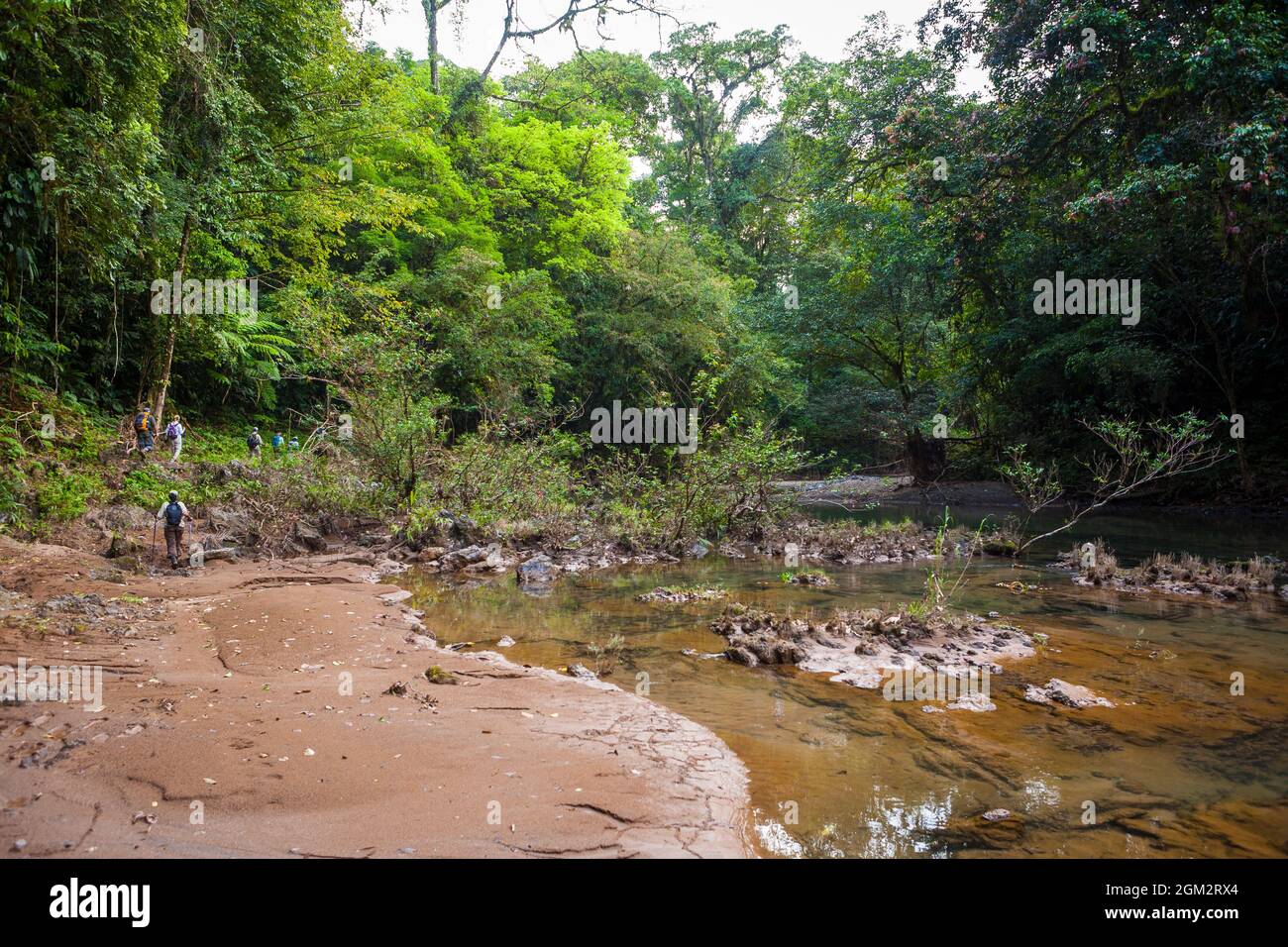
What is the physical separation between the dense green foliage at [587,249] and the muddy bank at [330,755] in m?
6.58

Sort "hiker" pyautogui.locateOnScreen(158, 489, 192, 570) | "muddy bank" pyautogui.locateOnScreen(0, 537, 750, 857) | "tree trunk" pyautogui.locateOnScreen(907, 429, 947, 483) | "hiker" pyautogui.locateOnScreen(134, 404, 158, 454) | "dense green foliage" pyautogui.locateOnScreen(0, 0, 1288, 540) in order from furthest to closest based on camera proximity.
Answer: "tree trunk" pyautogui.locateOnScreen(907, 429, 947, 483), "hiker" pyautogui.locateOnScreen(134, 404, 158, 454), "dense green foliage" pyautogui.locateOnScreen(0, 0, 1288, 540), "hiker" pyautogui.locateOnScreen(158, 489, 192, 570), "muddy bank" pyautogui.locateOnScreen(0, 537, 750, 857)

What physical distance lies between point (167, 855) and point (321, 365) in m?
11.5

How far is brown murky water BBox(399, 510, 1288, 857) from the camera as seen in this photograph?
3.36 m

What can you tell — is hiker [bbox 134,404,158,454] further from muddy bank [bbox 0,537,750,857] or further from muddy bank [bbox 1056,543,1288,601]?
muddy bank [bbox 1056,543,1288,601]

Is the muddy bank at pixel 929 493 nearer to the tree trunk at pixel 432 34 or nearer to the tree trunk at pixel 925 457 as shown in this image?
the tree trunk at pixel 925 457

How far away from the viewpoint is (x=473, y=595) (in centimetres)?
921

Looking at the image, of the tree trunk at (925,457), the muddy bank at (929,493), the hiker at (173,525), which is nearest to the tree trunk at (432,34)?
the muddy bank at (929,493)

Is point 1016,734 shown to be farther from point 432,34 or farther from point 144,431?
point 432,34

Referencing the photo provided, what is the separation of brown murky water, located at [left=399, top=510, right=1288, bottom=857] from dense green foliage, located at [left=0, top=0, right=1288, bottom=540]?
6.58 m

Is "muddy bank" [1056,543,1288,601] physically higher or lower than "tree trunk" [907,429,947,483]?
lower

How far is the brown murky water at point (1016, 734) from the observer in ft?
11.0

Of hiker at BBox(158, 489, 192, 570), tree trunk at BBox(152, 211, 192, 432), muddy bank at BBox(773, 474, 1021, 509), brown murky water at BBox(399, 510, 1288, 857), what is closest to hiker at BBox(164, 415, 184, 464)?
tree trunk at BBox(152, 211, 192, 432)

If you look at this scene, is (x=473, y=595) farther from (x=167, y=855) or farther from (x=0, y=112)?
(x=0, y=112)
